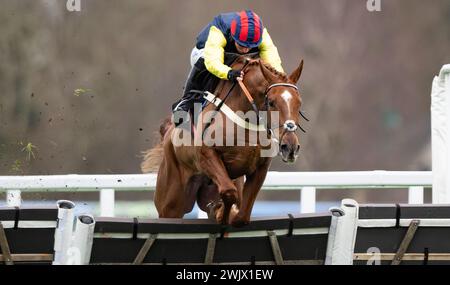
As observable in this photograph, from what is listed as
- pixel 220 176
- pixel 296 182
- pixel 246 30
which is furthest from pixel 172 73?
pixel 220 176

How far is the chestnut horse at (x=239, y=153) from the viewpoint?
6.30 metres

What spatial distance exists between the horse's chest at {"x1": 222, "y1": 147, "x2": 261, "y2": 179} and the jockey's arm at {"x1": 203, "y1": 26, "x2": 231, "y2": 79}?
19.6 inches

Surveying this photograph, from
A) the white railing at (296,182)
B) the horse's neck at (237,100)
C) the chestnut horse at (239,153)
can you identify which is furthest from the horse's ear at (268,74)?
the white railing at (296,182)

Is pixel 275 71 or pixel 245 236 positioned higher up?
pixel 275 71

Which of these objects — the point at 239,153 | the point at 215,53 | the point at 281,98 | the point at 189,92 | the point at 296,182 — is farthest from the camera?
the point at 296,182

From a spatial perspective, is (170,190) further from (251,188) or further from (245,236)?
(245,236)

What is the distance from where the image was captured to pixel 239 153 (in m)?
6.71

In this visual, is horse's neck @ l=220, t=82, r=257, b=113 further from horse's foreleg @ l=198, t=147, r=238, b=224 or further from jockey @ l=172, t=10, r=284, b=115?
horse's foreleg @ l=198, t=147, r=238, b=224

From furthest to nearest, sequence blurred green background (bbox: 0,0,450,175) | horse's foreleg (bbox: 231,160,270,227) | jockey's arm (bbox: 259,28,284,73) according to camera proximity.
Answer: blurred green background (bbox: 0,0,450,175), jockey's arm (bbox: 259,28,284,73), horse's foreleg (bbox: 231,160,270,227)

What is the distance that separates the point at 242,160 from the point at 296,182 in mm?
2752

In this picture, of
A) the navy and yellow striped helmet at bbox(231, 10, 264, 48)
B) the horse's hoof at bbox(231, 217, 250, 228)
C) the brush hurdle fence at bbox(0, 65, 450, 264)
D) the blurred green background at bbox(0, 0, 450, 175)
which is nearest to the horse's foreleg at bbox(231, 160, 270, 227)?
the horse's hoof at bbox(231, 217, 250, 228)

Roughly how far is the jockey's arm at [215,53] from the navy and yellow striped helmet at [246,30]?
0.33 feet

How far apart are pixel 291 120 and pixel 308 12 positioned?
11.9 metres

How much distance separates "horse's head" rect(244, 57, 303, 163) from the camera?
6.15 m
